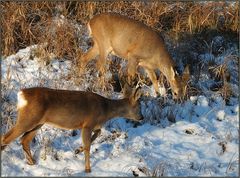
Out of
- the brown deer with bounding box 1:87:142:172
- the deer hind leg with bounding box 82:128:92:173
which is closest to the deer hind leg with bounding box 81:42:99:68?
the brown deer with bounding box 1:87:142:172

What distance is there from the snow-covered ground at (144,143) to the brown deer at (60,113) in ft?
0.82

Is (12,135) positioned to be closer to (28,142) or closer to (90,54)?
(28,142)

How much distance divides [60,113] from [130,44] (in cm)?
392

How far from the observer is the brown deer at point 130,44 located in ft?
36.4

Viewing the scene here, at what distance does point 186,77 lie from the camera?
417 inches

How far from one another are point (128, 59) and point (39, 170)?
13.5 ft

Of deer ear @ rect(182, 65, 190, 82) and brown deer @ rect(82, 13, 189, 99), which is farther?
brown deer @ rect(82, 13, 189, 99)

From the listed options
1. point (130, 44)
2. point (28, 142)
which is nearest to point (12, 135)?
point (28, 142)

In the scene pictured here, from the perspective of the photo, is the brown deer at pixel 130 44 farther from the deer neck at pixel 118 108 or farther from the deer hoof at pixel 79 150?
the deer hoof at pixel 79 150

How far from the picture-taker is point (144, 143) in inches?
332

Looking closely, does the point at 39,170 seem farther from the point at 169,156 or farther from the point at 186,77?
the point at 186,77

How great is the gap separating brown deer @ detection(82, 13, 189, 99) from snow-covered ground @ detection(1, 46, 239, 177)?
109 centimetres

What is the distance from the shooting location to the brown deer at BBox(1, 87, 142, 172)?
7.32m

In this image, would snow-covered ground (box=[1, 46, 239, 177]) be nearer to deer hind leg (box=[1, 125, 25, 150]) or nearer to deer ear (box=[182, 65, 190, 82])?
deer hind leg (box=[1, 125, 25, 150])
